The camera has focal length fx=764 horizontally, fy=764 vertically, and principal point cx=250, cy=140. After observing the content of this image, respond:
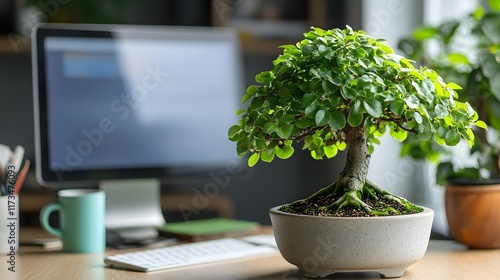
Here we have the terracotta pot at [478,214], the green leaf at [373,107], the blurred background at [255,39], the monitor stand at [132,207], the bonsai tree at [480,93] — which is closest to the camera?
the green leaf at [373,107]

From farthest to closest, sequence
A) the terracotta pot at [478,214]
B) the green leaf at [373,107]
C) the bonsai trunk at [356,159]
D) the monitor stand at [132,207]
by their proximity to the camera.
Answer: the monitor stand at [132,207]
the terracotta pot at [478,214]
the bonsai trunk at [356,159]
the green leaf at [373,107]

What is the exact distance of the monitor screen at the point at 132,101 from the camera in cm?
168

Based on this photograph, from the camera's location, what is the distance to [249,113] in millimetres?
1157

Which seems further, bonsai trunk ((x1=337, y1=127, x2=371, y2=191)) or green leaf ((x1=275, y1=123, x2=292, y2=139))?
bonsai trunk ((x1=337, y1=127, x2=371, y2=191))

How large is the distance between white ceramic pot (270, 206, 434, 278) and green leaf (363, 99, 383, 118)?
16 centimetres

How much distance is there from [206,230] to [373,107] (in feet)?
2.19

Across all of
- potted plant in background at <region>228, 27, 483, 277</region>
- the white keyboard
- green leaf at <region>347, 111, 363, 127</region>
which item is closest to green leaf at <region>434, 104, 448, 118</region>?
potted plant in background at <region>228, 27, 483, 277</region>

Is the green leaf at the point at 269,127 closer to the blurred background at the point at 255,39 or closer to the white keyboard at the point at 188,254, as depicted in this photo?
the white keyboard at the point at 188,254

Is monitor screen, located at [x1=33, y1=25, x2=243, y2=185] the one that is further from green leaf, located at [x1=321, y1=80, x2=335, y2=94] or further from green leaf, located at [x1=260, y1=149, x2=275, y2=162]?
green leaf, located at [x1=321, y1=80, x2=335, y2=94]

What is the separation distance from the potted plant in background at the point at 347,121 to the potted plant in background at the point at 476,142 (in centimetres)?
28

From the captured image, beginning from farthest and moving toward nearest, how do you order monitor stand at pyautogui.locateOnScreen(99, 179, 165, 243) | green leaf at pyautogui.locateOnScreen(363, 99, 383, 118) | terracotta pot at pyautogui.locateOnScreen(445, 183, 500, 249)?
monitor stand at pyautogui.locateOnScreen(99, 179, 165, 243)
terracotta pot at pyautogui.locateOnScreen(445, 183, 500, 249)
green leaf at pyautogui.locateOnScreen(363, 99, 383, 118)

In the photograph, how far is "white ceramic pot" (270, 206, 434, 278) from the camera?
→ 113 centimetres

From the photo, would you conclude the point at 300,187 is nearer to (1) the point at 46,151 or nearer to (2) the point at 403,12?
(2) the point at 403,12

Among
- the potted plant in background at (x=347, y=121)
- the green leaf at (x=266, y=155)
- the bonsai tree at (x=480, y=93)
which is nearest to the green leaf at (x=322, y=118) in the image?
the potted plant in background at (x=347, y=121)
